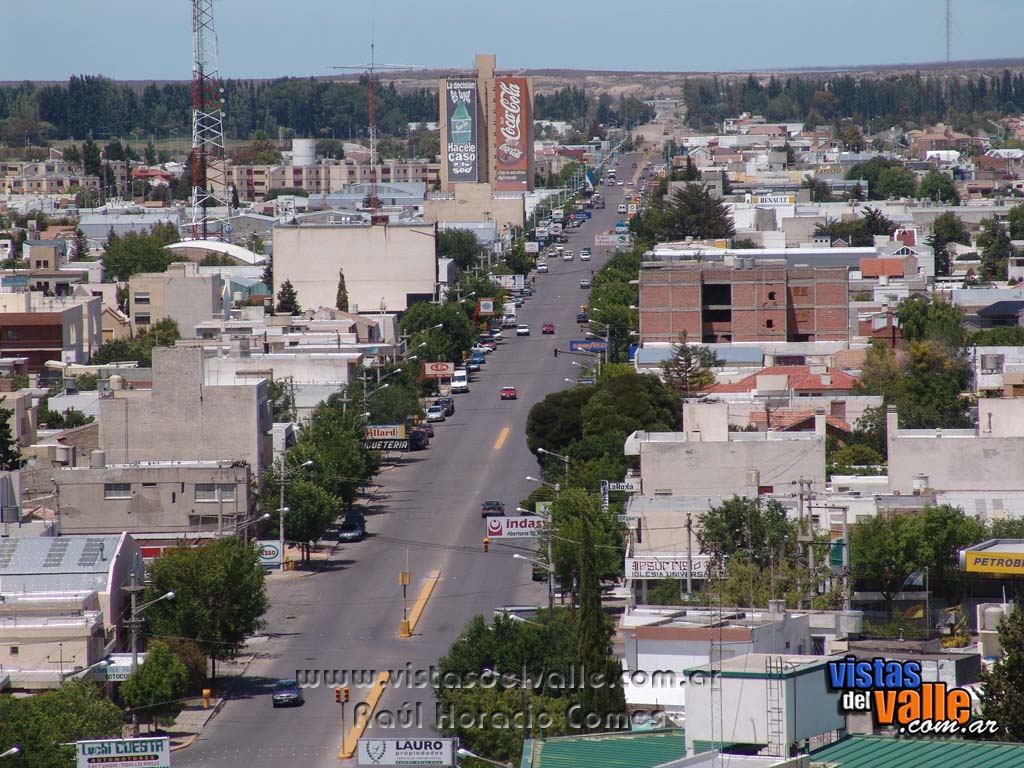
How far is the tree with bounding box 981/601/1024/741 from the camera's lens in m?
29.7

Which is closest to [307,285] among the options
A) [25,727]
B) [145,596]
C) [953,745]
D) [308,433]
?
[308,433]

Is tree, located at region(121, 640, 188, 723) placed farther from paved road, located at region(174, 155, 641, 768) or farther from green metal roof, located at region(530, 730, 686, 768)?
green metal roof, located at region(530, 730, 686, 768)

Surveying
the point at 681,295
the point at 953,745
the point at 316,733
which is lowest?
the point at 316,733

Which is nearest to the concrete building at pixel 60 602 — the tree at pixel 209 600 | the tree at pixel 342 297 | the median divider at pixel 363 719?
the tree at pixel 209 600

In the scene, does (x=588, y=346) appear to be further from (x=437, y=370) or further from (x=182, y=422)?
(x=182, y=422)

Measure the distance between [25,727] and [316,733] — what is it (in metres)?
6.91

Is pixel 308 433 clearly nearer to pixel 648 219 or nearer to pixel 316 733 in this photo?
pixel 316 733

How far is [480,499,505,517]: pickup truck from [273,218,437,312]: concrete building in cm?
5532

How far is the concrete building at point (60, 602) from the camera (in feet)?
145

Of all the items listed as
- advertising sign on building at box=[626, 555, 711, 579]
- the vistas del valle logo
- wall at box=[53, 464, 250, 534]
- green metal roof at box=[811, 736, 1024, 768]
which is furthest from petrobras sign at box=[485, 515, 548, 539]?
green metal roof at box=[811, 736, 1024, 768]

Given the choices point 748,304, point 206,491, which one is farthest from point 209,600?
point 748,304

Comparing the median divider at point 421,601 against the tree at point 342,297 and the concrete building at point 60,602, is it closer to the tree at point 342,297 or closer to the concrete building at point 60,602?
the concrete building at point 60,602

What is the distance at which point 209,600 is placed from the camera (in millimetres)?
47719

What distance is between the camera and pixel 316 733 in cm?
4231
